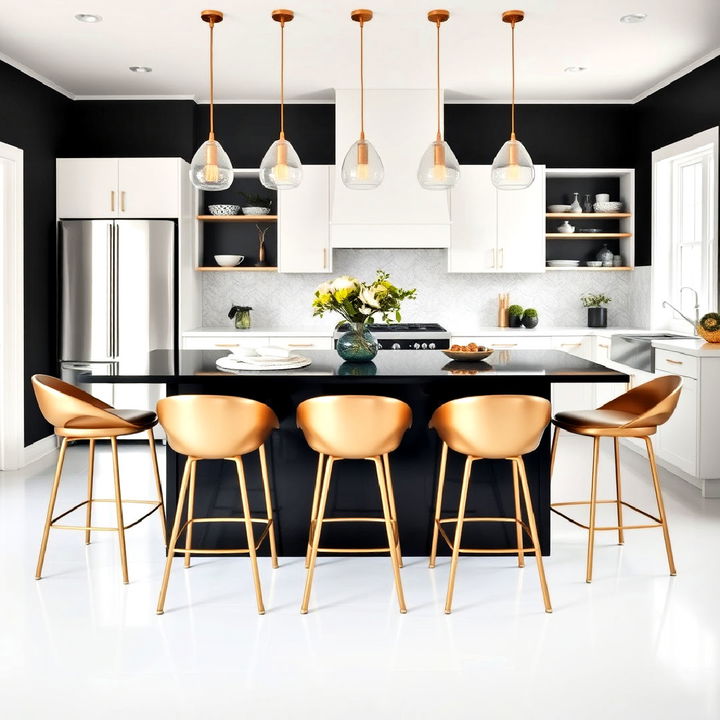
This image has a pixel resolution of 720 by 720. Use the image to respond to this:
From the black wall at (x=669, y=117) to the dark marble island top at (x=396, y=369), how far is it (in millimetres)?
2667

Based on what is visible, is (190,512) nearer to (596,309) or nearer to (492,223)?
(492,223)

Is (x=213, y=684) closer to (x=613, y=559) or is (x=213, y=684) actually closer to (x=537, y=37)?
(x=613, y=559)

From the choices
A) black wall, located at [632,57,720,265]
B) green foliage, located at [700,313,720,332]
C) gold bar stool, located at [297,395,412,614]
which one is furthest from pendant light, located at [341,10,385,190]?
black wall, located at [632,57,720,265]

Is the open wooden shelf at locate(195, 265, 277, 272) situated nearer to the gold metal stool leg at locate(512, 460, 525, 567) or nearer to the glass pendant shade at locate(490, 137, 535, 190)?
the glass pendant shade at locate(490, 137, 535, 190)

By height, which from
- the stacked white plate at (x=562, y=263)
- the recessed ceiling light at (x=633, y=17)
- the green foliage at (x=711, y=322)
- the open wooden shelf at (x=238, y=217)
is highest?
the recessed ceiling light at (x=633, y=17)

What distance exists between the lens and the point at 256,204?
7.43 m

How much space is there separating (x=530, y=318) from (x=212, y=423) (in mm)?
4432

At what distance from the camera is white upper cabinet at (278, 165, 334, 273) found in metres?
7.05

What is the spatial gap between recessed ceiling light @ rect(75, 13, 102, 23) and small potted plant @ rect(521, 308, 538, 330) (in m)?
4.10

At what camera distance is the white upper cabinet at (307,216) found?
7.05m

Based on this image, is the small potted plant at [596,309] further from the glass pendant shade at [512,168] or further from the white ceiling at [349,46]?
the glass pendant shade at [512,168]

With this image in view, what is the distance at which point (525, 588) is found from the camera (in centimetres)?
371

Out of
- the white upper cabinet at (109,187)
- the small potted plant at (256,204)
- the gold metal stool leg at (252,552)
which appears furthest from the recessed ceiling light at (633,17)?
the gold metal stool leg at (252,552)

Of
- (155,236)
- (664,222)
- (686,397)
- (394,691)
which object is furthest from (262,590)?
(664,222)
